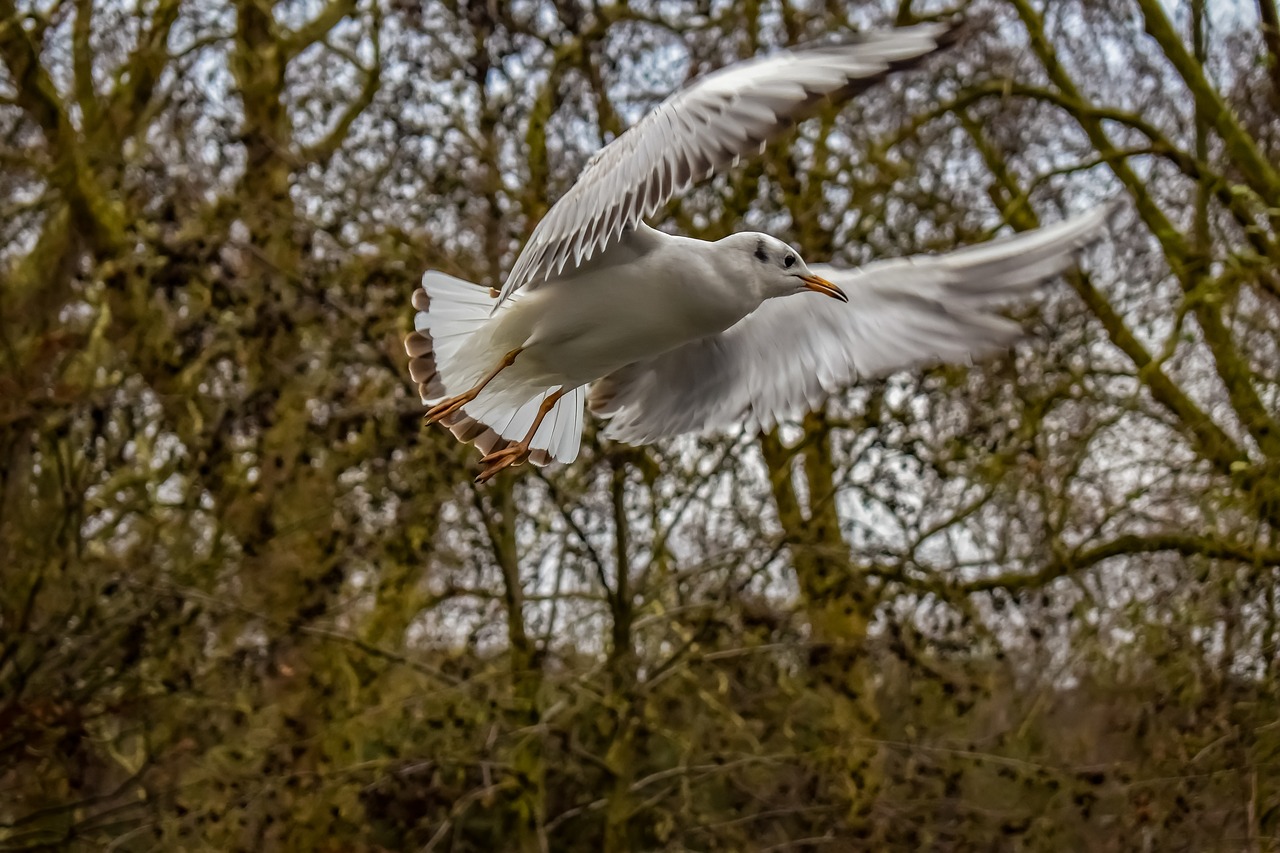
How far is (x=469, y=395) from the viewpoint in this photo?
3932mm

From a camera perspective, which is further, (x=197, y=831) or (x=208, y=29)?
(x=208, y=29)

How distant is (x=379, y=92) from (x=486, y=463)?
4.65 meters

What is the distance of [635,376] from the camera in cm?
470

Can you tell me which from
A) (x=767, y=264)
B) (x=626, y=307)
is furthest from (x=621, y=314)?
(x=767, y=264)

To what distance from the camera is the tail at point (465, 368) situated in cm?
412

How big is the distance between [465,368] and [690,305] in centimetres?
89

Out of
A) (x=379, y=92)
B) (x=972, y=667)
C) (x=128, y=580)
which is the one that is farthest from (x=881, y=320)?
(x=379, y=92)

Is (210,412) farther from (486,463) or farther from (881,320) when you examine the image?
(881,320)

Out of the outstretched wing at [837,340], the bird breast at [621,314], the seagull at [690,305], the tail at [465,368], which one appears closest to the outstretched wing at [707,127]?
the seagull at [690,305]

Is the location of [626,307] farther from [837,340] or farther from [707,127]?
[837,340]

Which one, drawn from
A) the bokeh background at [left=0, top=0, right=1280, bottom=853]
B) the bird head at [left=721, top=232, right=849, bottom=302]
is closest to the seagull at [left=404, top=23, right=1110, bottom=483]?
the bird head at [left=721, top=232, right=849, bottom=302]

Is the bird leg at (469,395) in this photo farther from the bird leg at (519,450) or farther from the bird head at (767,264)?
the bird head at (767,264)

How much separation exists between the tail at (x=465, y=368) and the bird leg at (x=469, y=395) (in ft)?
0.13

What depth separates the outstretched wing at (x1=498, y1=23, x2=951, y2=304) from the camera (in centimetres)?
278
